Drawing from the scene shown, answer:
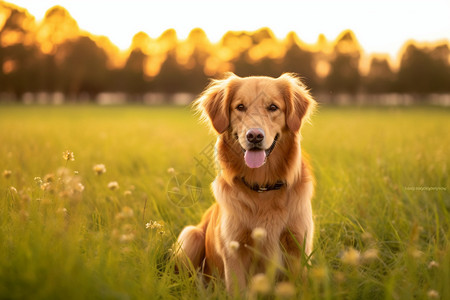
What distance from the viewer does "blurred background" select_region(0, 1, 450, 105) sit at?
39125 millimetres

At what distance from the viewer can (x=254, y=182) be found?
9.50 feet

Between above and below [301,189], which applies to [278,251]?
below

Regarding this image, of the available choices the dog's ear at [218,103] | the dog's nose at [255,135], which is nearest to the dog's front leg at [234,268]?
the dog's nose at [255,135]

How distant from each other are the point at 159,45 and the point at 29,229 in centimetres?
5753

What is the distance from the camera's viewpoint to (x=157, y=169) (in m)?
5.99

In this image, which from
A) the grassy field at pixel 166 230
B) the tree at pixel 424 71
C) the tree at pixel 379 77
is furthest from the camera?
the tree at pixel 379 77

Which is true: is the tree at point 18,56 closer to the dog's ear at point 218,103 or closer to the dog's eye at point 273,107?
the dog's ear at point 218,103

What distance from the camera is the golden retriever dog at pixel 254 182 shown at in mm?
2617

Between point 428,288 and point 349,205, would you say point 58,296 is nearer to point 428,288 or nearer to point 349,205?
point 428,288

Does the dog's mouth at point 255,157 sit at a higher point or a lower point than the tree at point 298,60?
lower

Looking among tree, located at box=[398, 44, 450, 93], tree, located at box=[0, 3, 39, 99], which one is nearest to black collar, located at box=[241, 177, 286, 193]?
tree, located at box=[0, 3, 39, 99]

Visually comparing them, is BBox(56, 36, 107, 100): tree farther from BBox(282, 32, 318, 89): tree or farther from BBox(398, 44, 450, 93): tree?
BBox(398, 44, 450, 93): tree

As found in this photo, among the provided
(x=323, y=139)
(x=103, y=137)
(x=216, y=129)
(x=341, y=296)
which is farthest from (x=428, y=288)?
(x=103, y=137)

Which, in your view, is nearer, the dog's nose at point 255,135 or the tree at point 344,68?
the dog's nose at point 255,135
